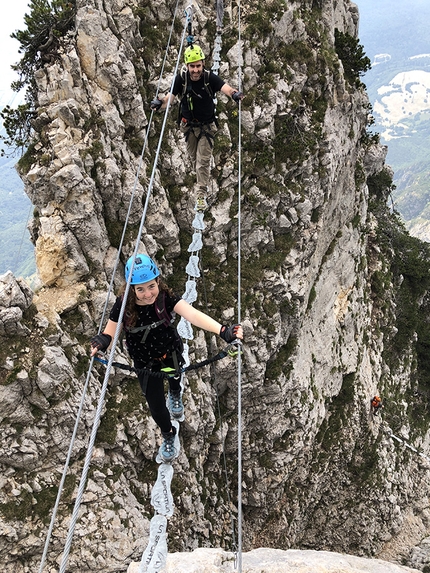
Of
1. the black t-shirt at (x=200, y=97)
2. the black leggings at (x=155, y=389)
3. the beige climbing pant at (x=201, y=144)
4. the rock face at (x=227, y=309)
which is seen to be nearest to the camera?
the black leggings at (x=155, y=389)

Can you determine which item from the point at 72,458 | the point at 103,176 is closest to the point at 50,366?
the point at 72,458

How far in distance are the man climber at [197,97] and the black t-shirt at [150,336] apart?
7999mm

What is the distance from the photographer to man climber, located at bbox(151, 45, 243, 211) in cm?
1210

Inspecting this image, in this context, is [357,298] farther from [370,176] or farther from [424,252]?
[424,252]

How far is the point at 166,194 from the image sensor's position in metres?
18.2

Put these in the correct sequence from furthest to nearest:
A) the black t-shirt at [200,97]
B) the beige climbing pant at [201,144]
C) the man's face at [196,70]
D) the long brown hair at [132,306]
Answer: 1. the beige climbing pant at [201,144]
2. the black t-shirt at [200,97]
3. the man's face at [196,70]
4. the long brown hair at [132,306]

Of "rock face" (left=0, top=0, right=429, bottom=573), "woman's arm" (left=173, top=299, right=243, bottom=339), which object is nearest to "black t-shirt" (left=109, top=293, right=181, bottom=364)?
"woman's arm" (left=173, top=299, right=243, bottom=339)

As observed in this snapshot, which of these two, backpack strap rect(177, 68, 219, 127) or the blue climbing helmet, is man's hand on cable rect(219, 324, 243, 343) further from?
backpack strap rect(177, 68, 219, 127)

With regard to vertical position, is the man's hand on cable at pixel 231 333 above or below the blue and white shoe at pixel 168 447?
above

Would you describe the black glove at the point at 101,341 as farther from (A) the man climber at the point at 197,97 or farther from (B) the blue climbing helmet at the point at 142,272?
(A) the man climber at the point at 197,97

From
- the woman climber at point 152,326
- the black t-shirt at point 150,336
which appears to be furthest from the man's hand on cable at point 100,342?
the black t-shirt at point 150,336

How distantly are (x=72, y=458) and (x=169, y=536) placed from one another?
16.5ft

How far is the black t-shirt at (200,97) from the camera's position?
1252 centimetres

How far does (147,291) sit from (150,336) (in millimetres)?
958
